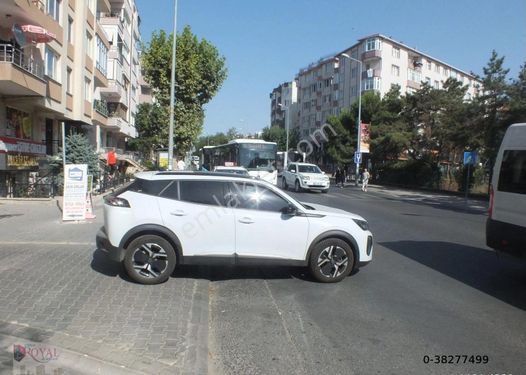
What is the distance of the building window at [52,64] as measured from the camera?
22844 millimetres

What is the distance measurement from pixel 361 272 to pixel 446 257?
2.50 m

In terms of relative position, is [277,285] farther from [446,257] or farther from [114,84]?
[114,84]

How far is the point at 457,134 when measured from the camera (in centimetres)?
3109

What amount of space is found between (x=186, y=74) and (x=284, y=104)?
85682 millimetres

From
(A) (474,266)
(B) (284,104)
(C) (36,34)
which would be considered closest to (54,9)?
(C) (36,34)

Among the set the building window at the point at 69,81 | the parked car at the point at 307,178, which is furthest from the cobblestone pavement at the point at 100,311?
the building window at the point at 69,81

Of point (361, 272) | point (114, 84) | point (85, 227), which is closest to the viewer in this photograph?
point (361, 272)

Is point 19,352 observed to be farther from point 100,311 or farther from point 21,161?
point 21,161

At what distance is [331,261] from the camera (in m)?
7.06

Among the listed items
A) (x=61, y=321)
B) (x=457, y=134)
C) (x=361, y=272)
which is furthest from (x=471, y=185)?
(x=61, y=321)

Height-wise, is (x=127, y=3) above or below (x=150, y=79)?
above

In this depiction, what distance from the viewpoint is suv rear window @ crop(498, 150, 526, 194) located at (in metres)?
7.17

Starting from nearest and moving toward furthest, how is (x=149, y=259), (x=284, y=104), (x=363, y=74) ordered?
(x=149, y=259) → (x=363, y=74) → (x=284, y=104)

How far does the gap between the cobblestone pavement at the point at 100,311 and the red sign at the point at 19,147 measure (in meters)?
11.0
